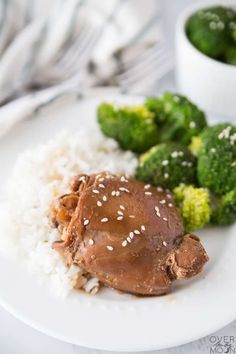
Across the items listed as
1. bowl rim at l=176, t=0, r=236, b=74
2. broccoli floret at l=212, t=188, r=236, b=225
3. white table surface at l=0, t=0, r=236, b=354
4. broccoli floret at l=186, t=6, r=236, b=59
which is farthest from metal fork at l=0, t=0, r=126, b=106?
white table surface at l=0, t=0, r=236, b=354

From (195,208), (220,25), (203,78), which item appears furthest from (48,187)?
(220,25)

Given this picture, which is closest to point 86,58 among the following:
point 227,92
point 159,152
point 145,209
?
point 227,92

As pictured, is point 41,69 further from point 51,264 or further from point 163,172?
point 51,264

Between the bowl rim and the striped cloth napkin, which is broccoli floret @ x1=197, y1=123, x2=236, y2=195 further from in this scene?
the striped cloth napkin

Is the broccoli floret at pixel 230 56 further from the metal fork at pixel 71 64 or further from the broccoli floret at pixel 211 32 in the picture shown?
the metal fork at pixel 71 64

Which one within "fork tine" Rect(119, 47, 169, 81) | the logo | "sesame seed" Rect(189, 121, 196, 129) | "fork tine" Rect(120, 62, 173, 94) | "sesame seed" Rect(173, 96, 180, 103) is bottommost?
the logo

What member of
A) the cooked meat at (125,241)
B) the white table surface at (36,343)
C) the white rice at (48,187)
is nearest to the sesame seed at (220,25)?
the white rice at (48,187)
